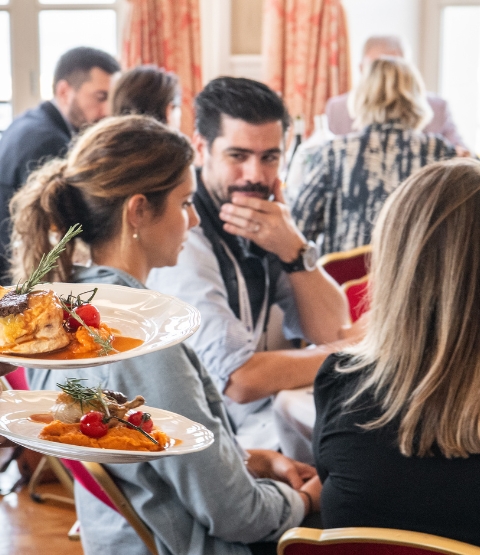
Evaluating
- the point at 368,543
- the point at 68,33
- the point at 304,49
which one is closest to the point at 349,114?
the point at 304,49

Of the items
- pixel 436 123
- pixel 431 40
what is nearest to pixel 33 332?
pixel 436 123

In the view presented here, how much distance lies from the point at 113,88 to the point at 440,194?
240 centimetres

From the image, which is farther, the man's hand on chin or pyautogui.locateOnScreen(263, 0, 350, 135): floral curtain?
pyautogui.locateOnScreen(263, 0, 350, 135): floral curtain

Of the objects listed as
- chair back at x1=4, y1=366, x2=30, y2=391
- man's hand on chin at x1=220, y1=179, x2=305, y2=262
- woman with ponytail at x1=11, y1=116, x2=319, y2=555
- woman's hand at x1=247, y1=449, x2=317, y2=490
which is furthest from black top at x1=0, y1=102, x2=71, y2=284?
woman with ponytail at x1=11, y1=116, x2=319, y2=555

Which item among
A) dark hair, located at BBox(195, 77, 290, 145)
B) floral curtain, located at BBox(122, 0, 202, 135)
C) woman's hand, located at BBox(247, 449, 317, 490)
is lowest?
woman's hand, located at BBox(247, 449, 317, 490)

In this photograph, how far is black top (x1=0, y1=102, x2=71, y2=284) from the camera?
3.32 meters

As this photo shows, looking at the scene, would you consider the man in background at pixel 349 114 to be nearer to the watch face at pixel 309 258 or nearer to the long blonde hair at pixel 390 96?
the long blonde hair at pixel 390 96

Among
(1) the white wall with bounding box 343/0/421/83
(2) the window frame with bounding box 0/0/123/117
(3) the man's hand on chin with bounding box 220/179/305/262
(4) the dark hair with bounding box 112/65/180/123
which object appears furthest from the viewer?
(1) the white wall with bounding box 343/0/421/83

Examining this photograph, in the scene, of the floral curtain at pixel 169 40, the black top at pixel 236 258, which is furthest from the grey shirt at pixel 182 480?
the floral curtain at pixel 169 40

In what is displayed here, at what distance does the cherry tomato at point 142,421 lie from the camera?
28.5 inches

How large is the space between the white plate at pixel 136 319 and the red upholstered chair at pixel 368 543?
1.28 ft

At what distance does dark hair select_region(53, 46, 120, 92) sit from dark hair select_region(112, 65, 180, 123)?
0.36 metres

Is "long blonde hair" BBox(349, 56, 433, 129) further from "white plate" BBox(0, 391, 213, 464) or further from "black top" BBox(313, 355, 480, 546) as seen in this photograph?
"white plate" BBox(0, 391, 213, 464)

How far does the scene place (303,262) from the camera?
7.23 ft
